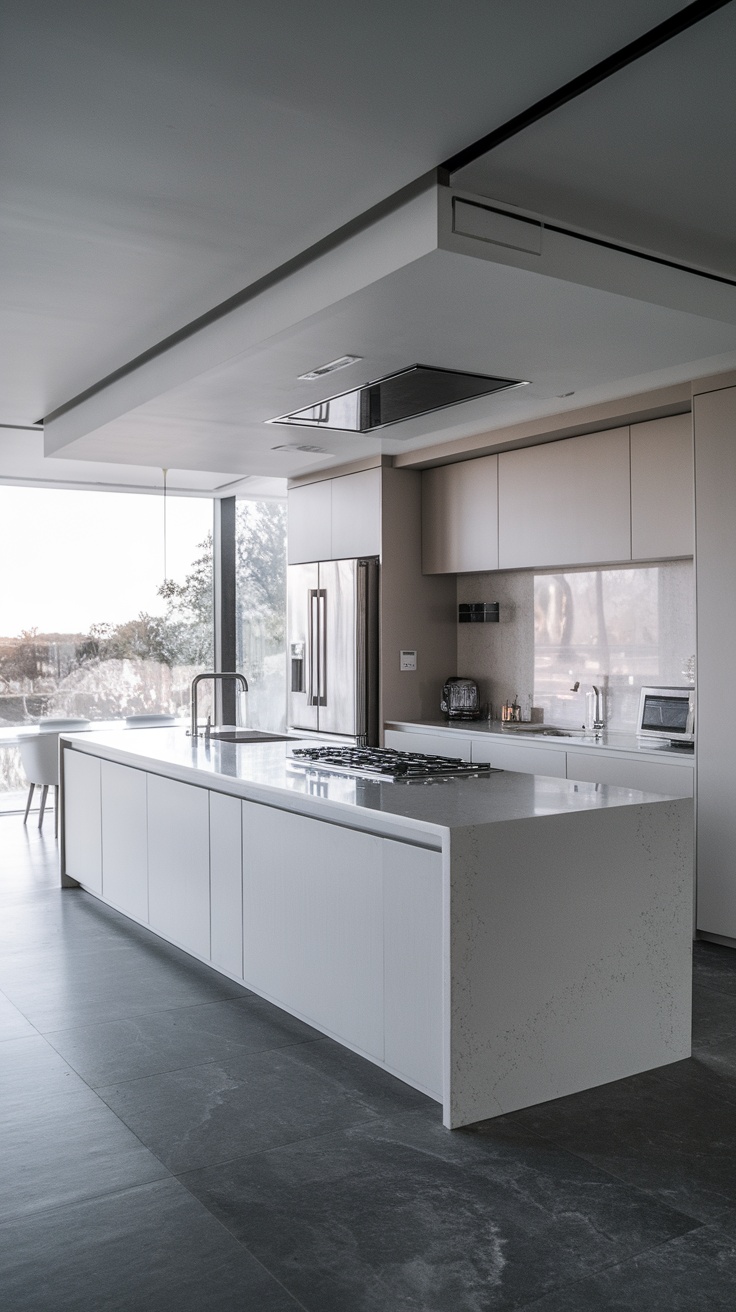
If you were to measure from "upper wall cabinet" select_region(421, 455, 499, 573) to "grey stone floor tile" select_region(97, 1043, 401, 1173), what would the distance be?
364 cm

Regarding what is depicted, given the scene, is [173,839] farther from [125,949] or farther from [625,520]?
[625,520]

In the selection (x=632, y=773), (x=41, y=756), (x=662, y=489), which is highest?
(x=662, y=489)

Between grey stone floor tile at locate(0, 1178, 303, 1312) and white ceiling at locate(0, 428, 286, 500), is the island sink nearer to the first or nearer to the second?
white ceiling at locate(0, 428, 286, 500)

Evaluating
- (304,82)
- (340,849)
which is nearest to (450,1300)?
(340,849)

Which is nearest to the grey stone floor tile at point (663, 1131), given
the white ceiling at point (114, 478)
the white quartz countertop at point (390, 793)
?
the white quartz countertop at point (390, 793)

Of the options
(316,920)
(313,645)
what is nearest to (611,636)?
(313,645)

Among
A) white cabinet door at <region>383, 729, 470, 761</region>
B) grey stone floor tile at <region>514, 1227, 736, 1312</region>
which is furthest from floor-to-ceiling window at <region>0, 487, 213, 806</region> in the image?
grey stone floor tile at <region>514, 1227, 736, 1312</region>

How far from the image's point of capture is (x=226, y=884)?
Result: 4039mm

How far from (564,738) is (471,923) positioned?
269 centimetres

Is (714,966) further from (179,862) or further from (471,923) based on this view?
(179,862)

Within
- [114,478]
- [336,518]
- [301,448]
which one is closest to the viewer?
[301,448]

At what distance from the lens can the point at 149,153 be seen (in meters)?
2.72

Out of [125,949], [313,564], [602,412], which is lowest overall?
[125,949]

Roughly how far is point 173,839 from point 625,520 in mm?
2736
